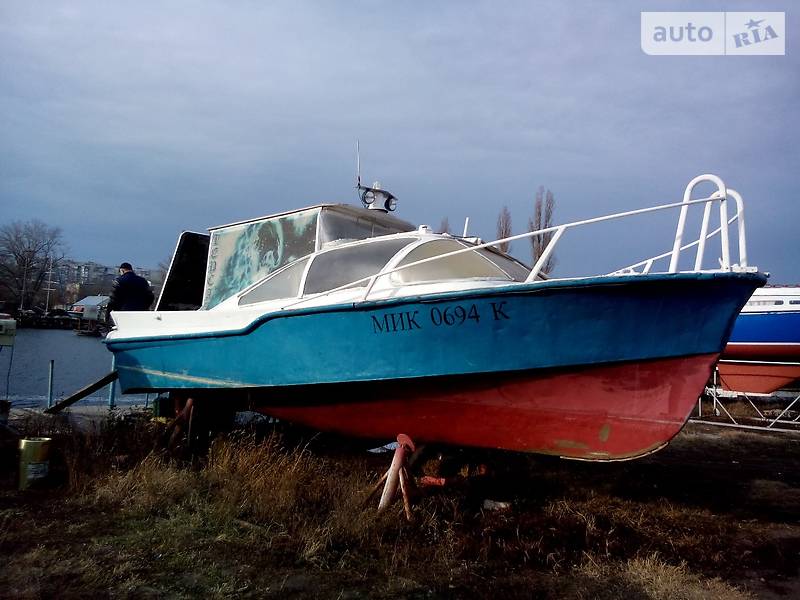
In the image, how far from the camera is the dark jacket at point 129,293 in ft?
26.8

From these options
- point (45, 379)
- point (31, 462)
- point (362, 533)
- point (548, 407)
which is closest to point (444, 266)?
point (548, 407)

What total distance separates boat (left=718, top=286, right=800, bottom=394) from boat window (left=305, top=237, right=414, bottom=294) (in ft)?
35.8

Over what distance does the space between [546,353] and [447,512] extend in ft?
5.34

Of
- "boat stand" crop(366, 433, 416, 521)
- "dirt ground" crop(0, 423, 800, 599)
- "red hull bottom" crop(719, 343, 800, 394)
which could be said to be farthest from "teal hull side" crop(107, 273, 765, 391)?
"red hull bottom" crop(719, 343, 800, 394)

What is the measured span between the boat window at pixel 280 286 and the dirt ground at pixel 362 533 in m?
1.48

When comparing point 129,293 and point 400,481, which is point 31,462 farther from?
point 129,293

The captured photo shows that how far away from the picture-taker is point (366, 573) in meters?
3.64

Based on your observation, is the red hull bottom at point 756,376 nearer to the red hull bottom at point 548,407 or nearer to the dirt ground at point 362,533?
the dirt ground at point 362,533

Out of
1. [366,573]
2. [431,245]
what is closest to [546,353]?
[431,245]

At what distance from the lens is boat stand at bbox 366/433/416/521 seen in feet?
15.3

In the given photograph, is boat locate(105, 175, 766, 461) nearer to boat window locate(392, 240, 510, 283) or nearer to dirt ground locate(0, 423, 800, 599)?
boat window locate(392, 240, 510, 283)

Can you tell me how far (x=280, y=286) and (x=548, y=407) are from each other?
2849 mm

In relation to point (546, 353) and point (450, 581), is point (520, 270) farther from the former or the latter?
point (450, 581)

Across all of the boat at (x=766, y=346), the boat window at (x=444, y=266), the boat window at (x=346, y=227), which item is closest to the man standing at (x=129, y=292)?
the boat window at (x=346, y=227)
